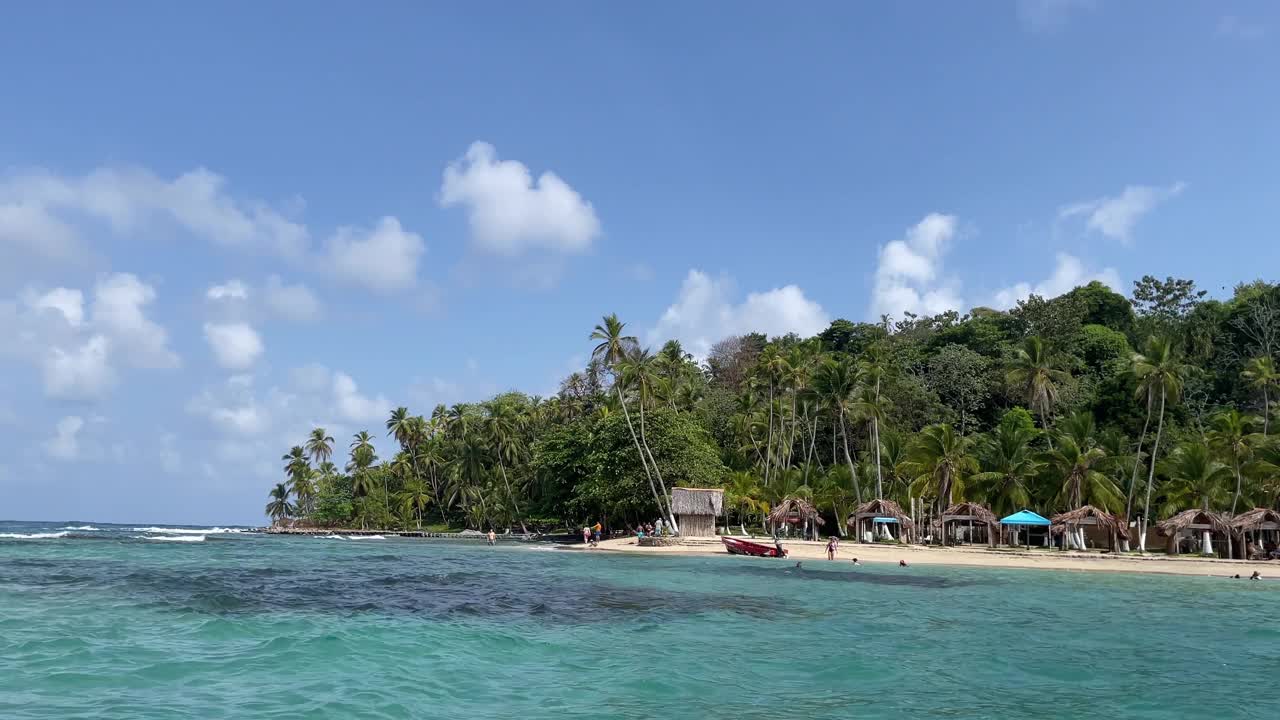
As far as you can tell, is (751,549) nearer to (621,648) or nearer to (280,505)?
(621,648)

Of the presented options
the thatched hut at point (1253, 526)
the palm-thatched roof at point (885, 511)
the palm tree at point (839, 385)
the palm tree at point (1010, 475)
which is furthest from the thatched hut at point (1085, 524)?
the palm tree at point (839, 385)

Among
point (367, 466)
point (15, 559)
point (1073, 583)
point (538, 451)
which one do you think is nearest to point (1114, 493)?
point (1073, 583)

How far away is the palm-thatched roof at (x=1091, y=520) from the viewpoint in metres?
44.0

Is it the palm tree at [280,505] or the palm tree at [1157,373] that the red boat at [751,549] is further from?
the palm tree at [280,505]

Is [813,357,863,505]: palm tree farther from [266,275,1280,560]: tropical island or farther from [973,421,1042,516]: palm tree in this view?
[973,421,1042,516]: palm tree

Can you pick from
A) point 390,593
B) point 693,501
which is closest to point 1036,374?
point 693,501

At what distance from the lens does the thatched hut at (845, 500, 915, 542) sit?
50.4 metres

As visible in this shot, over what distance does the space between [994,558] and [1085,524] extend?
672 centimetres

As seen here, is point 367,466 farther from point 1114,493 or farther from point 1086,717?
point 1086,717

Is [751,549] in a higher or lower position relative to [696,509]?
lower

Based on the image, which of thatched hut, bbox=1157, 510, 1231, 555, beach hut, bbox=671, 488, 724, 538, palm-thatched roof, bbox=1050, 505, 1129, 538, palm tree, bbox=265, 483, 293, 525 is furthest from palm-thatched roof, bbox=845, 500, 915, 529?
palm tree, bbox=265, 483, 293, 525

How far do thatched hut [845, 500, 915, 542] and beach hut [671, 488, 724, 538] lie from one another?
27.5 ft

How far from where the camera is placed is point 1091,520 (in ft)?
148

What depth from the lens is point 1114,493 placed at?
150 ft
